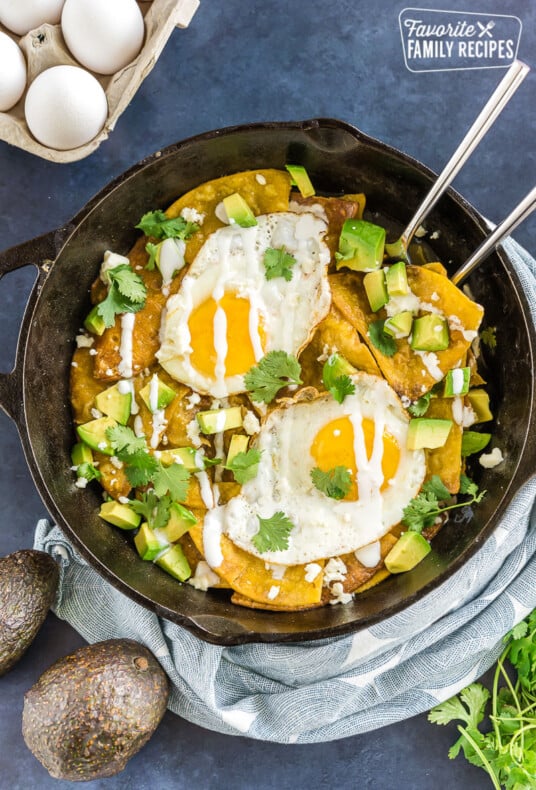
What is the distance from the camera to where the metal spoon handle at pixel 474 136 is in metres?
2.66

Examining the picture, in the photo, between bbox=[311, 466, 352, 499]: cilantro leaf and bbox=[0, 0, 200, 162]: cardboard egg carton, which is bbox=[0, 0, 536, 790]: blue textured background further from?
bbox=[311, 466, 352, 499]: cilantro leaf

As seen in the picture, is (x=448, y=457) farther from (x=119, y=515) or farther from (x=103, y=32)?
(x=103, y=32)

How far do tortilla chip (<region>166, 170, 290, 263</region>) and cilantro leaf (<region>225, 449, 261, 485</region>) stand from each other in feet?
Result: 2.88

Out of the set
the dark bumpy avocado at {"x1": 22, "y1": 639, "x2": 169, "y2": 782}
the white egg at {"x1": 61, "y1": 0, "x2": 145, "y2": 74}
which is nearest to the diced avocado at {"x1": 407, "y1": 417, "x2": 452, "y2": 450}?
the dark bumpy avocado at {"x1": 22, "y1": 639, "x2": 169, "y2": 782}

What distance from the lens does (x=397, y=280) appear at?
3.21 metres

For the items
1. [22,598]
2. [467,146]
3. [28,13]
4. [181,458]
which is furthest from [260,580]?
[28,13]

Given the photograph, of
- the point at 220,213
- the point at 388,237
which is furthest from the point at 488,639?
the point at 220,213

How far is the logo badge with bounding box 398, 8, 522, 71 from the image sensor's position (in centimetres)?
374

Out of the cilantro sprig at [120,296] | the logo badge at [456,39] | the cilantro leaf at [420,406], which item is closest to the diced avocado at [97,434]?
the cilantro sprig at [120,296]

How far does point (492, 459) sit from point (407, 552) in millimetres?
493

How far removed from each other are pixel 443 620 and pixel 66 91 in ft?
8.61

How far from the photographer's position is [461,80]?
12.3 ft

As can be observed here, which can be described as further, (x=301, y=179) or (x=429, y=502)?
(x=301, y=179)

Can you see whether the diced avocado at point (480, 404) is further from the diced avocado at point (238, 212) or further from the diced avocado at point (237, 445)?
the diced avocado at point (238, 212)
